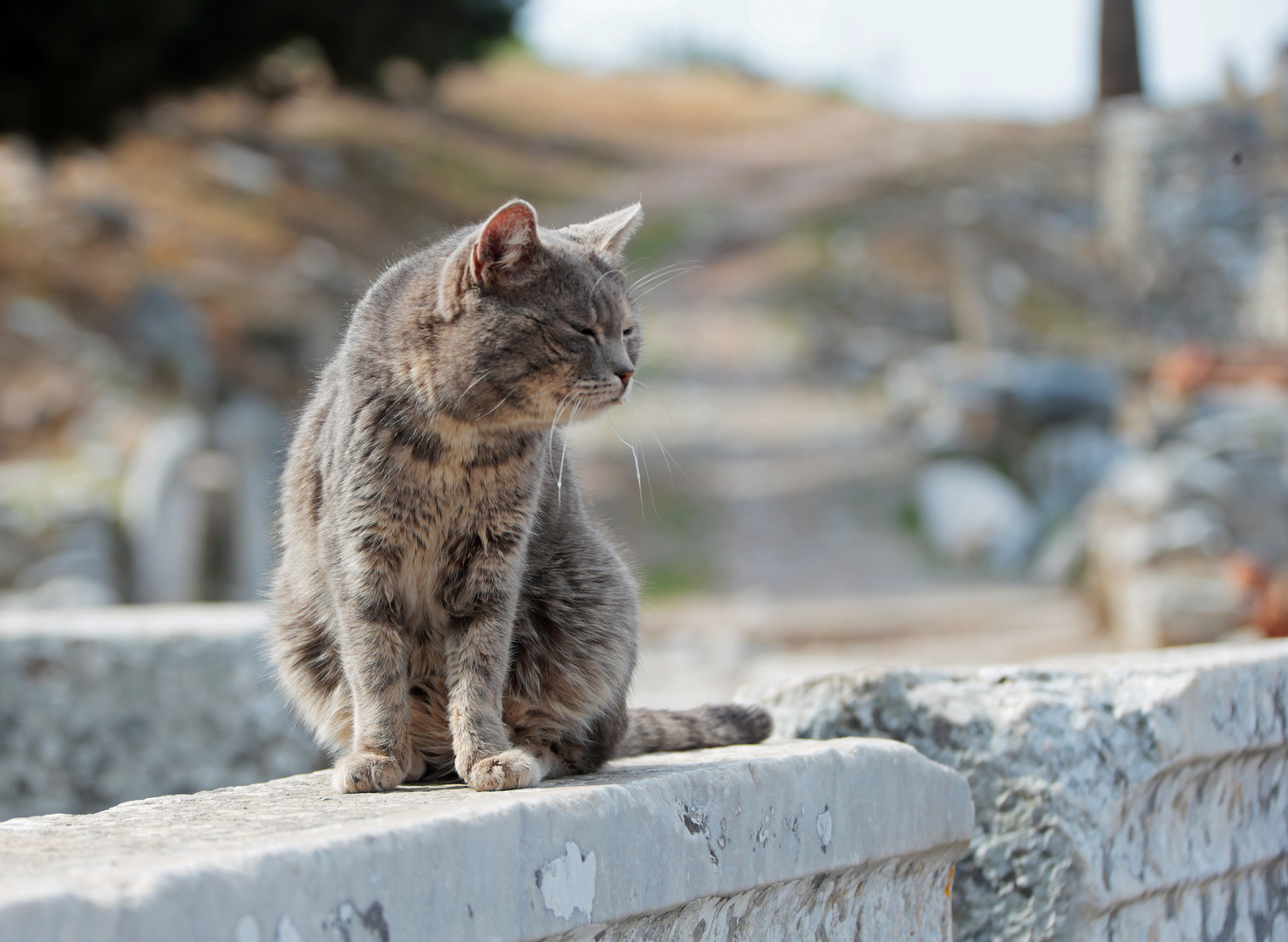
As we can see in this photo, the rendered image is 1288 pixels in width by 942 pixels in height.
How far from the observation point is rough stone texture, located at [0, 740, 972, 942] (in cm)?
130

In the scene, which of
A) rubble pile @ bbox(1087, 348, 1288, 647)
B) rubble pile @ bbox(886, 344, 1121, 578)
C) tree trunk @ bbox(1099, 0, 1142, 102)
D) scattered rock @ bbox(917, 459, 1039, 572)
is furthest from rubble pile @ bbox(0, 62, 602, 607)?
tree trunk @ bbox(1099, 0, 1142, 102)

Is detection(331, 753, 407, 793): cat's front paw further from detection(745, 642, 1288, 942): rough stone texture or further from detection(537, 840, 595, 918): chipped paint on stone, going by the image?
detection(745, 642, 1288, 942): rough stone texture

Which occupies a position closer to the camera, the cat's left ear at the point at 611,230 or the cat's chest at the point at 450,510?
the cat's chest at the point at 450,510

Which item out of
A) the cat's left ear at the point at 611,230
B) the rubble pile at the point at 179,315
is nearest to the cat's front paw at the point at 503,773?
the cat's left ear at the point at 611,230

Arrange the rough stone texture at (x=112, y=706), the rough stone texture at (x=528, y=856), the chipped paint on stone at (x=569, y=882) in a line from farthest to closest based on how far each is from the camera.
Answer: the rough stone texture at (x=112, y=706) < the chipped paint on stone at (x=569, y=882) < the rough stone texture at (x=528, y=856)

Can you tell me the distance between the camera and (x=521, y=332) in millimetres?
2352

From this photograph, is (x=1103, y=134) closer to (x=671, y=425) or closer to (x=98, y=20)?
(x=671, y=425)

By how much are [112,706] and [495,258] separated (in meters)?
2.12

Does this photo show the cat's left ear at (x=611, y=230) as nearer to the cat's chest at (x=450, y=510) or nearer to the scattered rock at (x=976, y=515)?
the cat's chest at (x=450, y=510)

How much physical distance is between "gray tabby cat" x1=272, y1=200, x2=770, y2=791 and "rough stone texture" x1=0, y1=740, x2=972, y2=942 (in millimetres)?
137

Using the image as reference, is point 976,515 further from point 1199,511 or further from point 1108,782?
point 1108,782

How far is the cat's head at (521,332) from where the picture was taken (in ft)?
7.58

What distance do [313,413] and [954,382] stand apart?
10149 mm

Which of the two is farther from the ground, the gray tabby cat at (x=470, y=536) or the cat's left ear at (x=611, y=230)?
the cat's left ear at (x=611, y=230)
